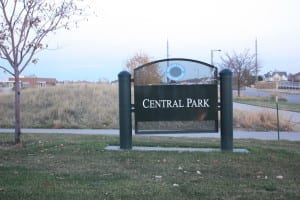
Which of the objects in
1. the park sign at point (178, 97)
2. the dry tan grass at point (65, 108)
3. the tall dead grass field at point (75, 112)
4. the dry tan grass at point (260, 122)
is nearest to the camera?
the park sign at point (178, 97)

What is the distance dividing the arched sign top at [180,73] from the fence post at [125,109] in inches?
13.4

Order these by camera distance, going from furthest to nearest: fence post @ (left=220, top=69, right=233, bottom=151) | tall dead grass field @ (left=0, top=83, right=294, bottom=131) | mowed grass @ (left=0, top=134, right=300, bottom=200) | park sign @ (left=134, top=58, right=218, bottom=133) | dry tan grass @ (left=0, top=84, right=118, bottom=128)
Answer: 1. dry tan grass @ (left=0, top=84, right=118, bottom=128)
2. tall dead grass field @ (left=0, top=83, right=294, bottom=131)
3. park sign @ (left=134, top=58, right=218, bottom=133)
4. fence post @ (left=220, top=69, right=233, bottom=151)
5. mowed grass @ (left=0, top=134, right=300, bottom=200)

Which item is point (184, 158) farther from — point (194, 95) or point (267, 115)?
point (267, 115)

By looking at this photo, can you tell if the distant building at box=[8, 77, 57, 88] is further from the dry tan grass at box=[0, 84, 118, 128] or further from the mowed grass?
the mowed grass

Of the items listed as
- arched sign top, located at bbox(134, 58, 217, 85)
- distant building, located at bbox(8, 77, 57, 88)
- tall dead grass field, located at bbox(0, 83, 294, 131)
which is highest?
distant building, located at bbox(8, 77, 57, 88)

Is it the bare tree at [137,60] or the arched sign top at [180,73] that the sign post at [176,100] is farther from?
the bare tree at [137,60]

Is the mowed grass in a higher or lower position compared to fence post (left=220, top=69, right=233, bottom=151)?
lower

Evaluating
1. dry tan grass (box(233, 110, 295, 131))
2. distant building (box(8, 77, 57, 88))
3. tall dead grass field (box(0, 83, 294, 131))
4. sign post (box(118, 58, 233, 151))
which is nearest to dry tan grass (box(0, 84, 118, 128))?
tall dead grass field (box(0, 83, 294, 131))

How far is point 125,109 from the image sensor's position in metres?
11.1

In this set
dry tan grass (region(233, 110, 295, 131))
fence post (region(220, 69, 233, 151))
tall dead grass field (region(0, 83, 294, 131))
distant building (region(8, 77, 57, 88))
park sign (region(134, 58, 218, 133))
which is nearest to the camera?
fence post (region(220, 69, 233, 151))

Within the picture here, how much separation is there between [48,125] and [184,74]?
10.6 metres

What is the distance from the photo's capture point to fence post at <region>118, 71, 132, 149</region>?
1111 centimetres

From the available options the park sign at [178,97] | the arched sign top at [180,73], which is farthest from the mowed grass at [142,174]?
the arched sign top at [180,73]

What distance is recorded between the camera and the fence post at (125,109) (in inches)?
437
